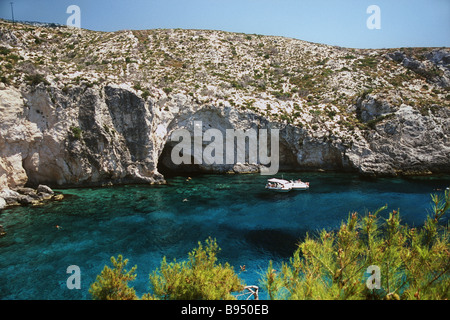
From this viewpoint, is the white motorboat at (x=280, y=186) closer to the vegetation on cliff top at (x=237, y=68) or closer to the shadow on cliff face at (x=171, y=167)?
the shadow on cliff face at (x=171, y=167)

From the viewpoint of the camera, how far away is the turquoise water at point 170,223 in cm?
1605

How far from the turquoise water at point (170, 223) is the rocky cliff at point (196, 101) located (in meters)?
5.27

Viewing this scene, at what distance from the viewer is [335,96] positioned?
171ft

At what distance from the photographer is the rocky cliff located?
3120 centimetres

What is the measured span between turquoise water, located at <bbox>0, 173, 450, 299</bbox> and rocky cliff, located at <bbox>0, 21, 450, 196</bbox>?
17.3 ft

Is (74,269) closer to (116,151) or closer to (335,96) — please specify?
(116,151)

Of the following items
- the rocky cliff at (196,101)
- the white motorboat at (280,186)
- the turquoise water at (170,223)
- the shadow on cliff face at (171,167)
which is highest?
the rocky cliff at (196,101)

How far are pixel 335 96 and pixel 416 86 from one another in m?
16.4

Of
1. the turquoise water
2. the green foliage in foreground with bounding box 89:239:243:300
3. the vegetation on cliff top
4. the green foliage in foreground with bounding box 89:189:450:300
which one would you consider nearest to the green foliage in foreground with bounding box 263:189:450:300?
the green foliage in foreground with bounding box 89:189:450:300

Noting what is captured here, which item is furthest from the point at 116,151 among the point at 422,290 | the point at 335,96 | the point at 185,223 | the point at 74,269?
the point at 335,96

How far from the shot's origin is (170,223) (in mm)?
23547

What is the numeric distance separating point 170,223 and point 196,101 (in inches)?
940

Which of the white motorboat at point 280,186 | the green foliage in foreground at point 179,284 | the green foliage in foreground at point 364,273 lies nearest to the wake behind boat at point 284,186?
the white motorboat at point 280,186

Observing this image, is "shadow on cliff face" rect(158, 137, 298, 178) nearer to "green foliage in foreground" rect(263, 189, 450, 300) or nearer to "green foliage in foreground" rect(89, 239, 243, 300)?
"green foliage in foreground" rect(89, 239, 243, 300)
